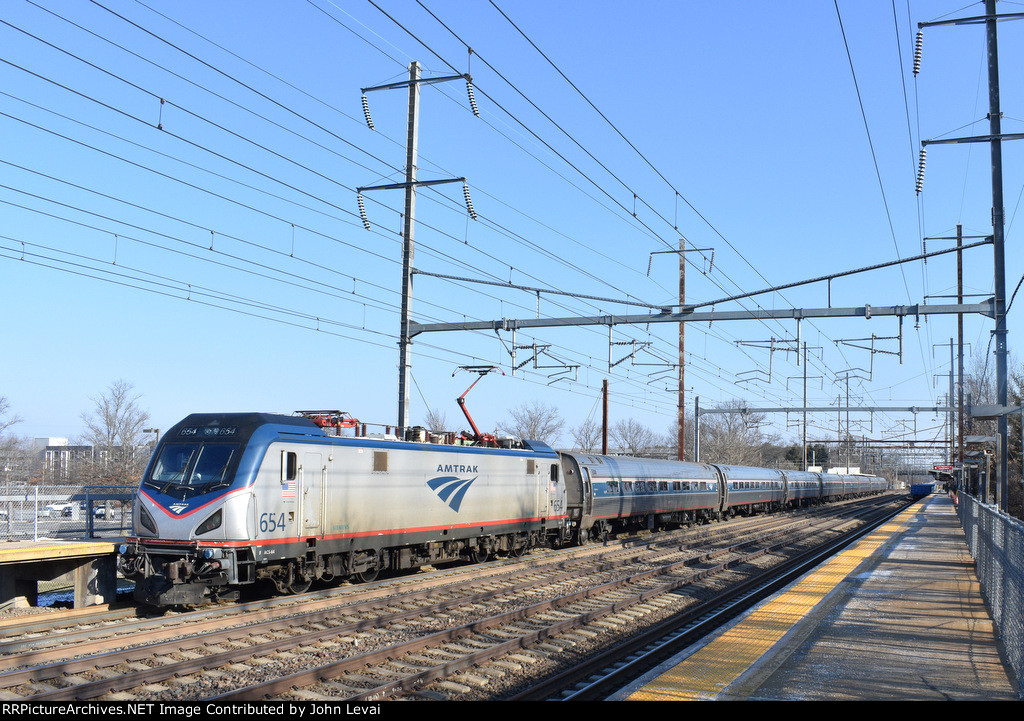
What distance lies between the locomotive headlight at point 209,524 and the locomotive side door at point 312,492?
165 centimetres

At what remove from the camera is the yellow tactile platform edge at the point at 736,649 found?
323 inches

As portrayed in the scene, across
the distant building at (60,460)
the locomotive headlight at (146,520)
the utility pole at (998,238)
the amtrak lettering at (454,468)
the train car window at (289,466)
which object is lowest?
the distant building at (60,460)

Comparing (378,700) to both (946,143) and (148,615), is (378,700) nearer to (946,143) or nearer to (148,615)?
→ (148,615)

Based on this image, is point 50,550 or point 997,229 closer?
point 50,550

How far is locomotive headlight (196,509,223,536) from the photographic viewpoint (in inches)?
533

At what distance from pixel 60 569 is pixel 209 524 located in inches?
119

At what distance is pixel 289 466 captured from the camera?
14734mm

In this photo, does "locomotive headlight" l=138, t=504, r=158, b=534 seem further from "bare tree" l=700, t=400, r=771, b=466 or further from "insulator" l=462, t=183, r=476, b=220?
"bare tree" l=700, t=400, r=771, b=466

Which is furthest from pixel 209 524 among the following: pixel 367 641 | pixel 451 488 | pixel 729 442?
pixel 729 442

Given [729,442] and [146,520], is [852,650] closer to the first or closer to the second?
[146,520]

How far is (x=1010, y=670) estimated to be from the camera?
9.16 m

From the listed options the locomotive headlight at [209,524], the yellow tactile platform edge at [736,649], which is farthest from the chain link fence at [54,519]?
the yellow tactile platform edge at [736,649]

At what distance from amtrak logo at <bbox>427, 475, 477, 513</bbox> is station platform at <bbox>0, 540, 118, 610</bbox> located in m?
6.51

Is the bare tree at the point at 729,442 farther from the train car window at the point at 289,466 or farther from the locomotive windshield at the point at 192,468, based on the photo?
the locomotive windshield at the point at 192,468
